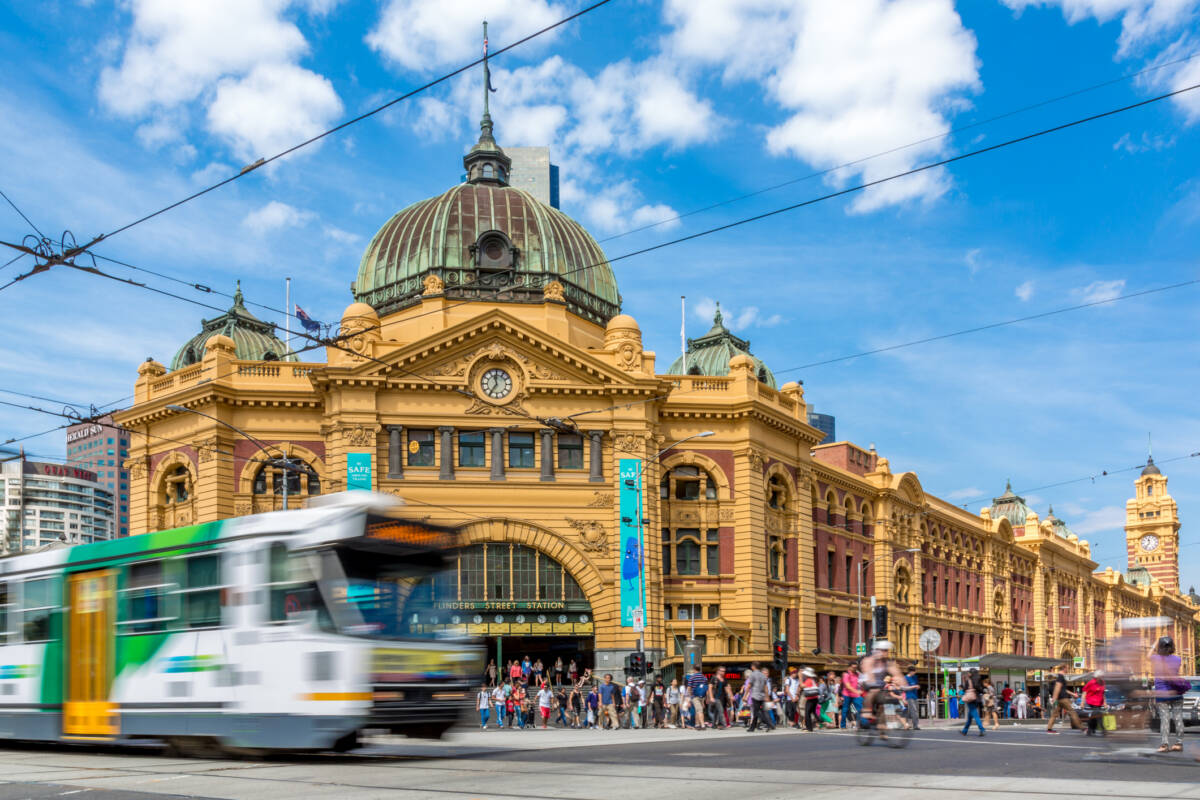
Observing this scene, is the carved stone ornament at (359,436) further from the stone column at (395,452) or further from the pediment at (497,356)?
the pediment at (497,356)

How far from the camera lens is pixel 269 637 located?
58.2ft

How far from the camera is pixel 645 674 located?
39.8m

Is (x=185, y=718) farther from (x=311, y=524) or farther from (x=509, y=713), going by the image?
(x=509, y=713)

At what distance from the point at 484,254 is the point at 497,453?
10504 millimetres

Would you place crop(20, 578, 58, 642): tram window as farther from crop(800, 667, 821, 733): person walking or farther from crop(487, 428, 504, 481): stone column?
crop(487, 428, 504, 481): stone column

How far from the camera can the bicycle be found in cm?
2023

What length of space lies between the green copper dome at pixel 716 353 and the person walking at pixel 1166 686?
150ft

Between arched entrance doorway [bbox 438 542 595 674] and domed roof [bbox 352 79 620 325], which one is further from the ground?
domed roof [bbox 352 79 620 325]

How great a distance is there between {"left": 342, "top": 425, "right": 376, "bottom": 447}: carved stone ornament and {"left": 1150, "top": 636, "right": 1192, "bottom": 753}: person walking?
33817 millimetres

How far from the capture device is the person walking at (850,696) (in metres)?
29.4

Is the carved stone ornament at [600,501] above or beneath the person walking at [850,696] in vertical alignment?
above

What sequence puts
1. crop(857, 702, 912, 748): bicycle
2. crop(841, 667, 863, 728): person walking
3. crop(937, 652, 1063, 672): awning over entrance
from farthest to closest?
crop(937, 652, 1063, 672): awning over entrance, crop(841, 667, 863, 728): person walking, crop(857, 702, 912, 748): bicycle

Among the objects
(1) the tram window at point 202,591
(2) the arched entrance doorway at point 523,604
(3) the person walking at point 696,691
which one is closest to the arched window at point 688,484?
(2) the arched entrance doorway at point 523,604

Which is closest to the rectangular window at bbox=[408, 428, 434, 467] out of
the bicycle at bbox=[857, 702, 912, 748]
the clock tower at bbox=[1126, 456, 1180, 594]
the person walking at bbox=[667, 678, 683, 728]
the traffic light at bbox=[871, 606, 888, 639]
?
the person walking at bbox=[667, 678, 683, 728]
